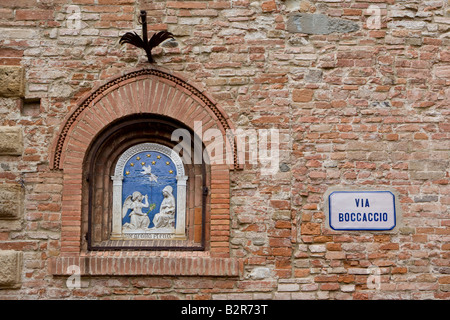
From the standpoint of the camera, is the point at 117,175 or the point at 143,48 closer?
the point at 143,48

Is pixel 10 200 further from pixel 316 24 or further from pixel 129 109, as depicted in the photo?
pixel 316 24

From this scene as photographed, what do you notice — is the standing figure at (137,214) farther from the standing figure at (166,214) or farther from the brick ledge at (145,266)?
the brick ledge at (145,266)

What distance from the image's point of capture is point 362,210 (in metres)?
4.71

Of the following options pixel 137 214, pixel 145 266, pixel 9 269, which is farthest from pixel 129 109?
pixel 9 269

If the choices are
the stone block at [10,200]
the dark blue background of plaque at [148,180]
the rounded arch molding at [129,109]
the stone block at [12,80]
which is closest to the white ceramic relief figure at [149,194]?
the dark blue background of plaque at [148,180]

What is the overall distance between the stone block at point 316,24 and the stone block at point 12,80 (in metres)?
3.00

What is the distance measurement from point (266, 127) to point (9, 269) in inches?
123

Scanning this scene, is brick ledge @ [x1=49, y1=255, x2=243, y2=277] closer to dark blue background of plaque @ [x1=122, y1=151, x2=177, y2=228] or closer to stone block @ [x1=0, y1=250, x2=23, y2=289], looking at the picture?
stone block @ [x1=0, y1=250, x2=23, y2=289]

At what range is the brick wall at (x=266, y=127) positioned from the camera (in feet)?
15.3

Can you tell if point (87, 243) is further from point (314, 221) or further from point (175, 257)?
point (314, 221)

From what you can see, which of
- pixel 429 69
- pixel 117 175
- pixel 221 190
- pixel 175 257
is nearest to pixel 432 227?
pixel 429 69

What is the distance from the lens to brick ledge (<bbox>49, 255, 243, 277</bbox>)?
4625 mm

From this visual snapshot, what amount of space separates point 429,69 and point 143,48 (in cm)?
314

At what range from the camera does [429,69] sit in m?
4.86
